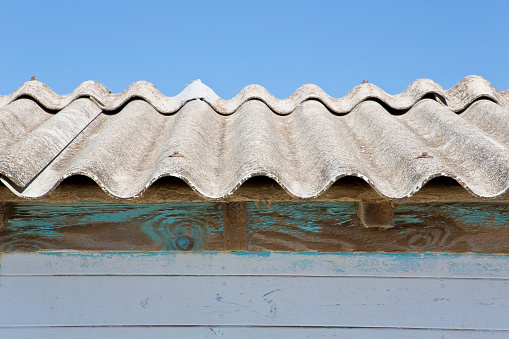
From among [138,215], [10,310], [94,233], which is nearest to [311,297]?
[138,215]

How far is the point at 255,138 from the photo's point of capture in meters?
2.31

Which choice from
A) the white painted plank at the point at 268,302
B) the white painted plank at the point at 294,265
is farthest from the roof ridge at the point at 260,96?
the white painted plank at the point at 268,302

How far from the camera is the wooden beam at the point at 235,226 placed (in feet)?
7.25

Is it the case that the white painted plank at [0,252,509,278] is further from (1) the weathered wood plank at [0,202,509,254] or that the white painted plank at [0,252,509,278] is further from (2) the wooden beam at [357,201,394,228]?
→ (2) the wooden beam at [357,201,394,228]

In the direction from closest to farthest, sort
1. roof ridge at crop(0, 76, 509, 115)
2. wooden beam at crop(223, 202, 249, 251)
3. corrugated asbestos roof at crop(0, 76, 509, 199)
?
corrugated asbestos roof at crop(0, 76, 509, 199)
wooden beam at crop(223, 202, 249, 251)
roof ridge at crop(0, 76, 509, 115)

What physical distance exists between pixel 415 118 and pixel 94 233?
7.15ft

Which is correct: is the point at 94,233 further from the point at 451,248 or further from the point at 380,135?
the point at 451,248

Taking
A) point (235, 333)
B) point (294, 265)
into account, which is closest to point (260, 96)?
point (294, 265)

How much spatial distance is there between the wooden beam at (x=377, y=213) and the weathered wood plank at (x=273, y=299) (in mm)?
260

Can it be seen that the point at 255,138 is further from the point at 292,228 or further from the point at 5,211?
the point at 5,211

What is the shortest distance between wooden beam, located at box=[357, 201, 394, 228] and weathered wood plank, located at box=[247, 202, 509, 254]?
0.14 meters

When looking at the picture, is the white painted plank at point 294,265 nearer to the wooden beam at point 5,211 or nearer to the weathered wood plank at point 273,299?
the weathered wood plank at point 273,299

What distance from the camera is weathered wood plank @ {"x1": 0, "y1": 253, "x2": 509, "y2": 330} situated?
2240 mm

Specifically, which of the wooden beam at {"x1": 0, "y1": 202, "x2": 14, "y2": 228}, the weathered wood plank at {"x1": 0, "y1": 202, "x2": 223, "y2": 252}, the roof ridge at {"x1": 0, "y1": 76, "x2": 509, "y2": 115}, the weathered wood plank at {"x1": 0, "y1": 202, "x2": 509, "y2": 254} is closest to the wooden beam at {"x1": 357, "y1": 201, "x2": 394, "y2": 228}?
the weathered wood plank at {"x1": 0, "y1": 202, "x2": 509, "y2": 254}
